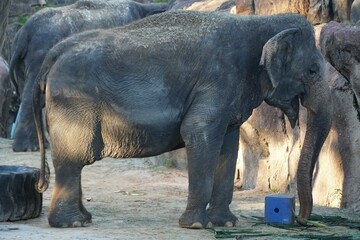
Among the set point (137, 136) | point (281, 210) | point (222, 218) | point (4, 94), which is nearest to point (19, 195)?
point (137, 136)

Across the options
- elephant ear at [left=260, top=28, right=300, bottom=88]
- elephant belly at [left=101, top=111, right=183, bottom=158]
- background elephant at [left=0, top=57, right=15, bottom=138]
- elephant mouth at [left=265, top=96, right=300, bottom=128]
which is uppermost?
background elephant at [left=0, top=57, right=15, bottom=138]

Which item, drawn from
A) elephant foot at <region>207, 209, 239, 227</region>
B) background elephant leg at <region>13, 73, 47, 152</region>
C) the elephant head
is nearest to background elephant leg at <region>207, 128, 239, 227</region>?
elephant foot at <region>207, 209, 239, 227</region>

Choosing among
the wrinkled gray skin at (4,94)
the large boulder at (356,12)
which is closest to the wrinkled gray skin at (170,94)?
Result: the large boulder at (356,12)

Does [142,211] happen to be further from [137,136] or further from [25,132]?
[25,132]

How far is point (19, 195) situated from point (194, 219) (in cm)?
147

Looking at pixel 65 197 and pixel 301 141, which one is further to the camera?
pixel 301 141

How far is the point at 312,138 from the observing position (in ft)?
28.2

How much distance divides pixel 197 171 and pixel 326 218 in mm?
1267

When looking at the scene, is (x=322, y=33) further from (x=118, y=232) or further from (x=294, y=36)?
(x=118, y=232)

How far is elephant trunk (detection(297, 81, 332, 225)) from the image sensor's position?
28.0 feet

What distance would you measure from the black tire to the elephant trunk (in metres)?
2.16

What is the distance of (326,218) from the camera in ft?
28.8

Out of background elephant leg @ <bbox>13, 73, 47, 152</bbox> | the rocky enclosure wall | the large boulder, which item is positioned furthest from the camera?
background elephant leg @ <bbox>13, 73, 47, 152</bbox>

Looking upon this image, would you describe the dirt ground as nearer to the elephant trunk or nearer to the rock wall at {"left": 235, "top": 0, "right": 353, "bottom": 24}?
the elephant trunk
